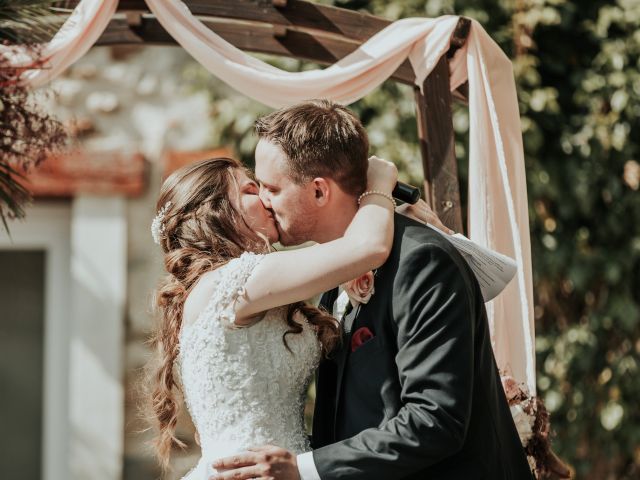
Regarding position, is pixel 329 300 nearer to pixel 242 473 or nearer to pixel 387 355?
pixel 387 355

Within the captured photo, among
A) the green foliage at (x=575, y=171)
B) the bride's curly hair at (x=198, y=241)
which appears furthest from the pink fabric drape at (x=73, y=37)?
the green foliage at (x=575, y=171)

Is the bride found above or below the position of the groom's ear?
below

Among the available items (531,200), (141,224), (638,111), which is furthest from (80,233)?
(638,111)

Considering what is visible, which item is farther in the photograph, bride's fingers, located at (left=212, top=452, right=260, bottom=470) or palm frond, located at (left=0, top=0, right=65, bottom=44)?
palm frond, located at (left=0, top=0, right=65, bottom=44)

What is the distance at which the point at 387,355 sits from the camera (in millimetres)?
2459

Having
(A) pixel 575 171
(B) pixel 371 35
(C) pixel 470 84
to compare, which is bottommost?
(C) pixel 470 84

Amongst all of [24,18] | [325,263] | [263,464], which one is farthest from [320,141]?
[24,18]

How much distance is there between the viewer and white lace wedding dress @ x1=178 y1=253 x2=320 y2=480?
263 centimetres

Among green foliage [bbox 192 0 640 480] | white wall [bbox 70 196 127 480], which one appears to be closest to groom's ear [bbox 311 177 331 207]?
green foliage [bbox 192 0 640 480]

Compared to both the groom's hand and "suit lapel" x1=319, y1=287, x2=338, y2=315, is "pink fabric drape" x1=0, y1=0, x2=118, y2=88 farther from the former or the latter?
the groom's hand

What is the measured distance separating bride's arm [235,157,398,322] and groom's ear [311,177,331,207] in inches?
3.7

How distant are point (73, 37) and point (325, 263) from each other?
5.11 ft

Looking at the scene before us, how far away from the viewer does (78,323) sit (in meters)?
5.95

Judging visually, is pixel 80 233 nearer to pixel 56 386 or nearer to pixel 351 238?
pixel 56 386
